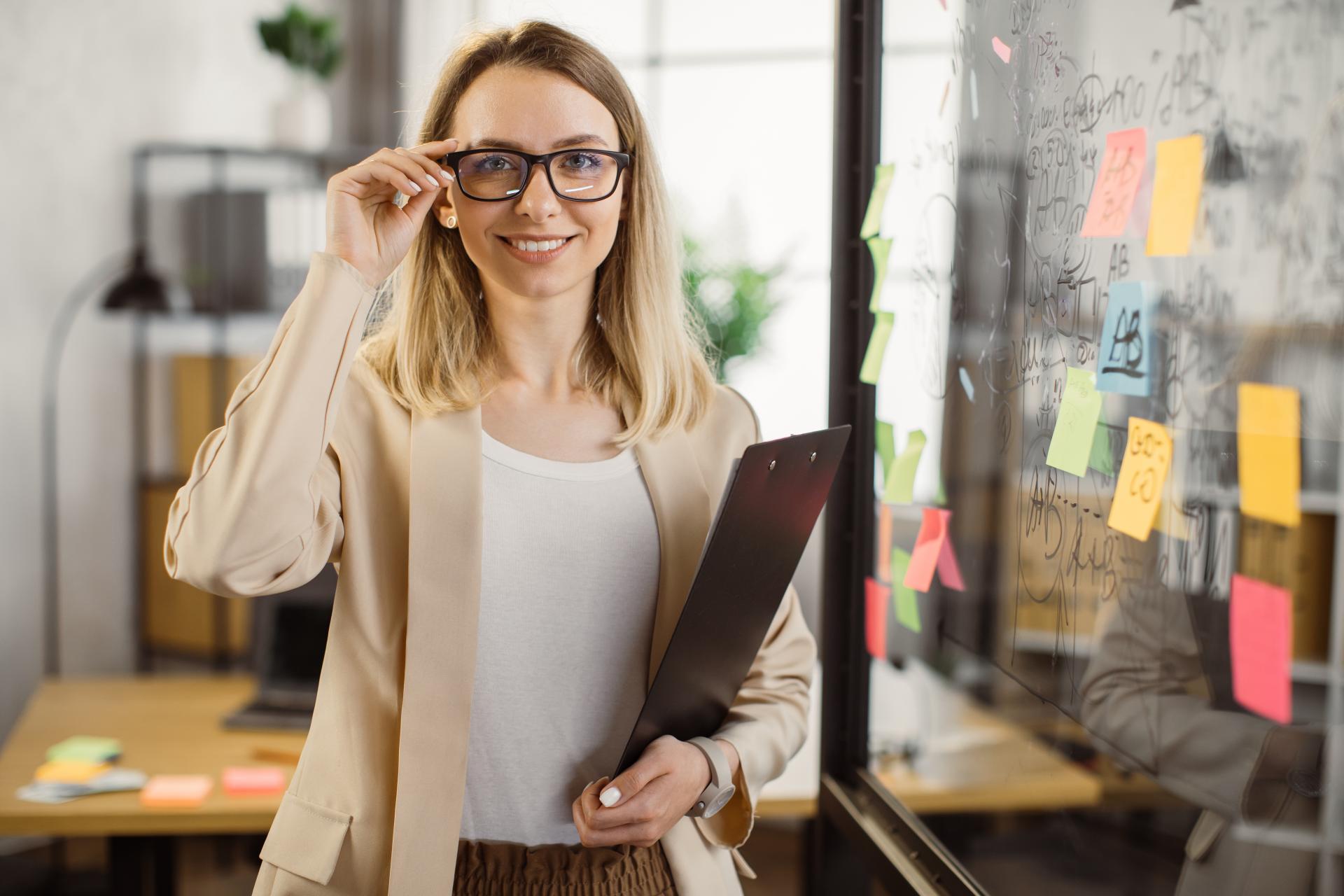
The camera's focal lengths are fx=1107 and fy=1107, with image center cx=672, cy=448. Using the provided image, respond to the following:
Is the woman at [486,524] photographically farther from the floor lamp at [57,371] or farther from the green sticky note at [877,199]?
the floor lamp at [57,371]

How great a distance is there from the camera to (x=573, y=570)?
1.17m

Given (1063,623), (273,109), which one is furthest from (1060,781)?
(273,109)

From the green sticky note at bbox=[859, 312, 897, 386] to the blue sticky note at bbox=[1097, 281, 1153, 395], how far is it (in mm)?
494

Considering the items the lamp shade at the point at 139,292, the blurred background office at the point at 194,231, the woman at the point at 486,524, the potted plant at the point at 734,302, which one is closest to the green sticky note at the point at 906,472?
the woman at the point at 486,524

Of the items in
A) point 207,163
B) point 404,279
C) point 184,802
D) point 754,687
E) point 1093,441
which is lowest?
point 184,802

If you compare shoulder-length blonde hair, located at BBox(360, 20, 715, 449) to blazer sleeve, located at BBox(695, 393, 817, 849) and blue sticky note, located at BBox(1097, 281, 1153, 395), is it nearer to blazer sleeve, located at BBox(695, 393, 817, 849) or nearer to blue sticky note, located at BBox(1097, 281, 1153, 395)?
blazer sleeve, located at BBox(695, 393, 817, 849)

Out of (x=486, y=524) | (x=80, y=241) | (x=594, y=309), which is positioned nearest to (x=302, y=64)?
(x=80, y=241)

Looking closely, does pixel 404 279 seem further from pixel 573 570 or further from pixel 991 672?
pixel 991 672

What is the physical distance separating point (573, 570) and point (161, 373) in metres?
3.22

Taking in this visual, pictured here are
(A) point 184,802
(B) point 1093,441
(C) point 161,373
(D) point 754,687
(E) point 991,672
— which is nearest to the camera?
(B) point 1093,441

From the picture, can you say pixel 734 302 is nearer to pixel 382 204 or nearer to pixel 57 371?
pixel 57 371

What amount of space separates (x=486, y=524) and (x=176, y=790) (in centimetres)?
122

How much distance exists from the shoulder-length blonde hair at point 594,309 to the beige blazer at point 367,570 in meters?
0.06

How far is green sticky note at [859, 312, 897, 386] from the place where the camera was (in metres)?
1.39
